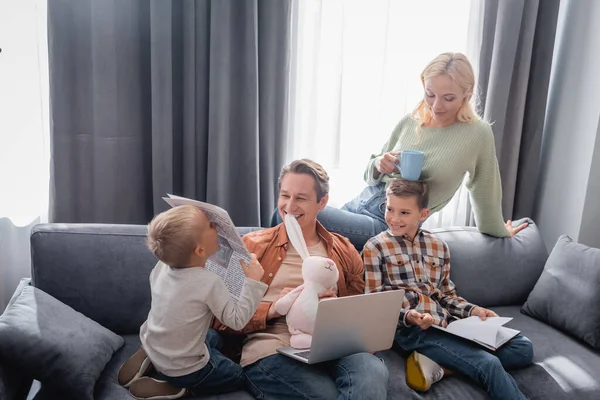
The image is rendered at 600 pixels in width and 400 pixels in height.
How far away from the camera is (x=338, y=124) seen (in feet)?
8.45

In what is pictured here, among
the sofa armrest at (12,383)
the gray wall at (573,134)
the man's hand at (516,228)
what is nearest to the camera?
the sofa armrest at (12,383)

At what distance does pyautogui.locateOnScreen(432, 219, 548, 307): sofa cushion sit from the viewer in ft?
7.20

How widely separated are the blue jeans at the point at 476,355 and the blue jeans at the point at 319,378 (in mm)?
276

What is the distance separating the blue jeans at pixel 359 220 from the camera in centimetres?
206

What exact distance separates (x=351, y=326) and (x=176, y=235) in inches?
23.4

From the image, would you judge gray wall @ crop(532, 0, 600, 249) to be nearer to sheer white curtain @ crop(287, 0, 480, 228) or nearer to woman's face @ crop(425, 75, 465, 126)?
sheer white curtain @ crop(287, 0, 480, 228)

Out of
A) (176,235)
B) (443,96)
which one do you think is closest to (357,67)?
(443,96)

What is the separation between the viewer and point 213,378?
4.87ft

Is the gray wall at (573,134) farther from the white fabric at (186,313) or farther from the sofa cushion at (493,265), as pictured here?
the white fabric at (186,313)

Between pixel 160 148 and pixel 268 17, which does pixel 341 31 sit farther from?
pixel 160 148

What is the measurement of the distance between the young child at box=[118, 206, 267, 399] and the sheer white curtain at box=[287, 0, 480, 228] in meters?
1.22

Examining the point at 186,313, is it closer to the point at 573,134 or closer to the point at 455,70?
the point at 455,70

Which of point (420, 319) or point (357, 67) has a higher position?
point (357, 67)

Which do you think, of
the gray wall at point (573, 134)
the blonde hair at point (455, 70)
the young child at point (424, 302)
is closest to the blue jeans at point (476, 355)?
the young child at point (424, 302)
